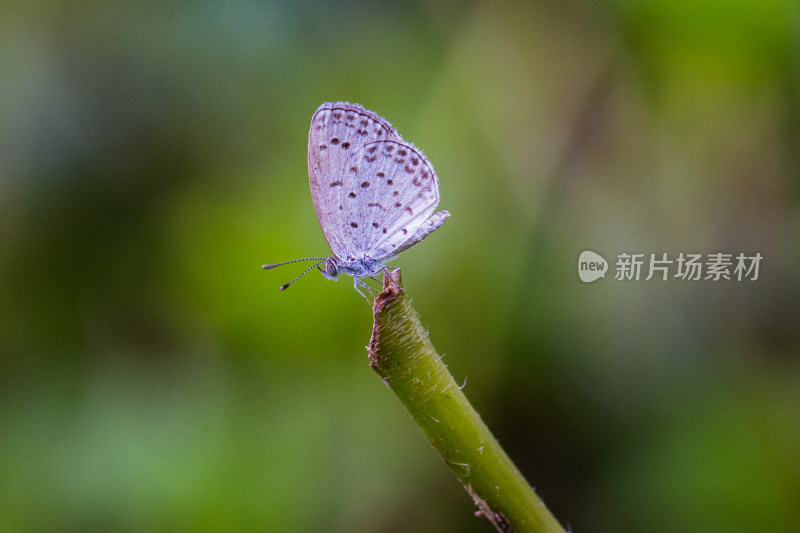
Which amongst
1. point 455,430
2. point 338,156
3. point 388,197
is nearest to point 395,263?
point 388,197

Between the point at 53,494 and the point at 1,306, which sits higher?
the point at 1,306

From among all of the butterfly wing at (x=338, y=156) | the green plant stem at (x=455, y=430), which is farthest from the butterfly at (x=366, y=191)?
the green plant stem at (x=455, y=430)

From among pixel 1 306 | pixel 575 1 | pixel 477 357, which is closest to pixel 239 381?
pixel 477 357

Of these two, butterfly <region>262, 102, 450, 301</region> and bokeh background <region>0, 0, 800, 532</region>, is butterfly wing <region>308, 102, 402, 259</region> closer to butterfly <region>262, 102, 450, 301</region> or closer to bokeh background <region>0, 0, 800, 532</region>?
butterfly <region>262, 102, 450, 301</region>

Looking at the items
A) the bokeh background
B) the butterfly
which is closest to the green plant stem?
the butterfly

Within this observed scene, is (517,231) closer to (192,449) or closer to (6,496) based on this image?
(192,449)

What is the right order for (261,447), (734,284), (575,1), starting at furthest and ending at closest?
(575,1), (734,284), (261,447)

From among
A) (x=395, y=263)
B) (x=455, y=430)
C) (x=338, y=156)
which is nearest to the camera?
(x=455, y=430)

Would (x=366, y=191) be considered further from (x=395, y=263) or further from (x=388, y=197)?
(x=395, y=263)
